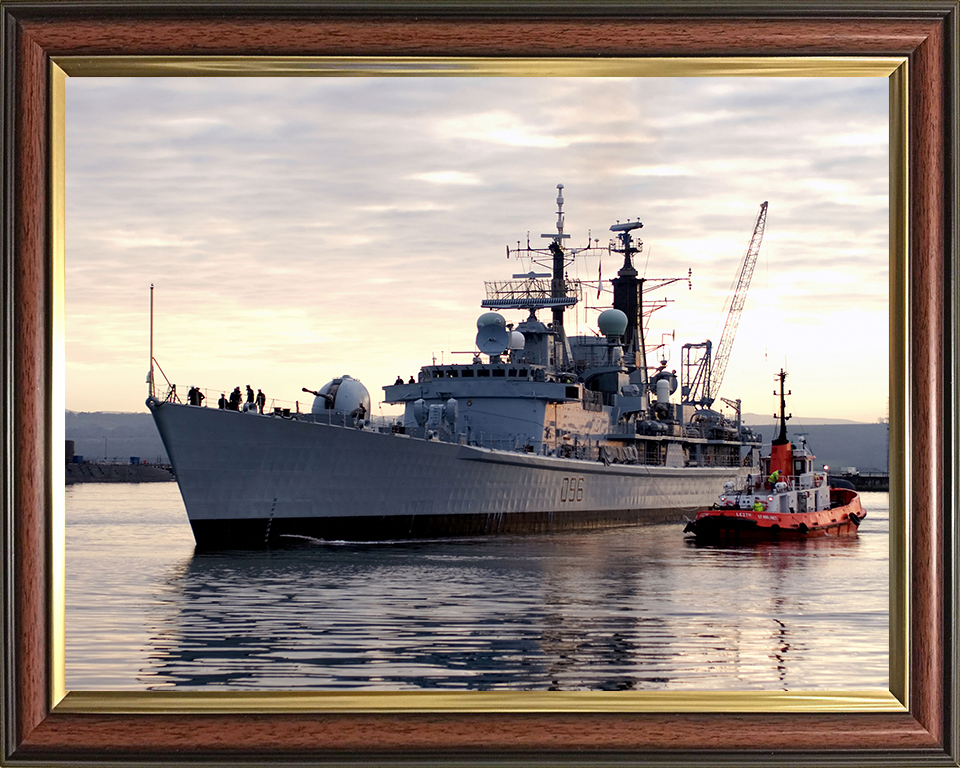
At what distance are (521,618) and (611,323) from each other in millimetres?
29504

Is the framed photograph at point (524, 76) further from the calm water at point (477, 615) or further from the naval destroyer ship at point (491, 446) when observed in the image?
the naval destroyer ship at point (491, 446)

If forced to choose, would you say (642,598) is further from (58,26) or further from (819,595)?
(58,26)

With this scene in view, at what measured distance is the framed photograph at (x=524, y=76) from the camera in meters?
4.96

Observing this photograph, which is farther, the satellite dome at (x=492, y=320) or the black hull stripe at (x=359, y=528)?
the satellite dome at (x=492, y=320)

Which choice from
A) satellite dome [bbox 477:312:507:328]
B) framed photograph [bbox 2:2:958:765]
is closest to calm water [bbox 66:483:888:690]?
framed photograph [bbox 2:2:958:765]

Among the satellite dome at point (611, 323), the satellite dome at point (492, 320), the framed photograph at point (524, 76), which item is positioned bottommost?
the framed photograph at point (524, 76)

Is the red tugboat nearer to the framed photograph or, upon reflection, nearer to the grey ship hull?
the grey ship hull

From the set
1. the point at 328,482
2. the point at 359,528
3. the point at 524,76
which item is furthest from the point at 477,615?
the point at 359,528

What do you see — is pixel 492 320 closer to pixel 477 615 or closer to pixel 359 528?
pixel 359 528

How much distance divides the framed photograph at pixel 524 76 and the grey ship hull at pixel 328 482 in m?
16.7

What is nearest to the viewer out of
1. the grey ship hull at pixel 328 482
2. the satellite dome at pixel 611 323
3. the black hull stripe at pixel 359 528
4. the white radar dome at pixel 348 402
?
the grey ship hull at pixel 328 482

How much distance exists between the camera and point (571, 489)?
3372cm

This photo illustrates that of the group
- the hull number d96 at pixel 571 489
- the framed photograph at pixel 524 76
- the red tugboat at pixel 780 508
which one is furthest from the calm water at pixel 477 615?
the hull number d96 at pixel 571 489

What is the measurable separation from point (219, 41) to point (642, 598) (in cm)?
1267
